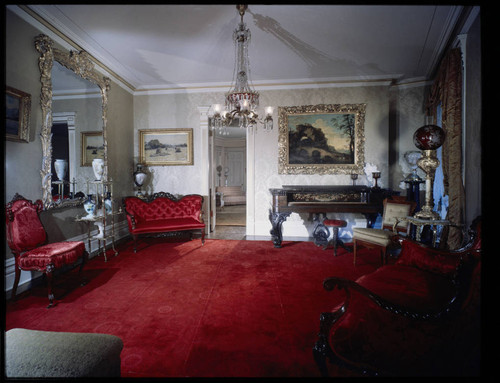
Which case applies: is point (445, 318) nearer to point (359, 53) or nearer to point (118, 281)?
point (118, 281)

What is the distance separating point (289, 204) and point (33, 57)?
13.7 ft

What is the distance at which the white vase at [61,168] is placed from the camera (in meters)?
3.40

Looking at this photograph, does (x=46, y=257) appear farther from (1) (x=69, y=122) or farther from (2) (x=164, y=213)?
(2) (x=164, y=213)

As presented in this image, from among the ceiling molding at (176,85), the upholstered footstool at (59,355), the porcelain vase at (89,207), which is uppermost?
the ceiling molding at (176,85)

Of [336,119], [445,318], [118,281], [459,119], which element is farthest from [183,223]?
[459,119]

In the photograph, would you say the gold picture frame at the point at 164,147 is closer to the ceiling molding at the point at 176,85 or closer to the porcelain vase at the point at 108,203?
the ceiling molding at the point at 176,85

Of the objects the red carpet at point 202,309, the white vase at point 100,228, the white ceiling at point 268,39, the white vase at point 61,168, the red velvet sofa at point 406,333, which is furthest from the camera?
Result: the white vase at point 100,228

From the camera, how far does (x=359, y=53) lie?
4.18 meters

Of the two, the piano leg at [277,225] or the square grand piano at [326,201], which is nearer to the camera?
the square grand piano at [326,201]

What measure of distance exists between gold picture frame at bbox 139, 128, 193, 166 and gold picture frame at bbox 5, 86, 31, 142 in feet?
8.86

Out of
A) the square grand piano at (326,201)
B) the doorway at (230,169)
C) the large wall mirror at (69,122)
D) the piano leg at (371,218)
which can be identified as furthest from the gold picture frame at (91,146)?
the doorway at (230,169)

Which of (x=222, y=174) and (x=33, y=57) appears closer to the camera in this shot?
(x=33, y=57)

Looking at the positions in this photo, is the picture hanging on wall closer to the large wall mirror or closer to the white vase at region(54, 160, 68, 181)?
the large wall mirror

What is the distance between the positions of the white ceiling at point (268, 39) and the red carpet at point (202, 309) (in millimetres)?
3386
